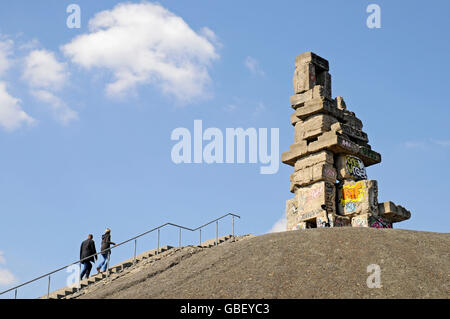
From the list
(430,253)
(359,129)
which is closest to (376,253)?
(430,253)

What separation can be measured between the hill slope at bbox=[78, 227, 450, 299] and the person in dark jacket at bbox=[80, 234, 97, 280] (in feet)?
5.81

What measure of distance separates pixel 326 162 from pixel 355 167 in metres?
1.79

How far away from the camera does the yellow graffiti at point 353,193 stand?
80.2ft

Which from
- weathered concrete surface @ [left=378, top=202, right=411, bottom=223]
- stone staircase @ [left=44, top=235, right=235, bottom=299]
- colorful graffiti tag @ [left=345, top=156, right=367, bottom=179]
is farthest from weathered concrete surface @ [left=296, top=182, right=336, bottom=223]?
stone staircase @ [left=44, top=235, right=235, bottom=299]

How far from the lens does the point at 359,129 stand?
1088 inches

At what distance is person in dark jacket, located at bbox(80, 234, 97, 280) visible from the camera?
65.6 feet

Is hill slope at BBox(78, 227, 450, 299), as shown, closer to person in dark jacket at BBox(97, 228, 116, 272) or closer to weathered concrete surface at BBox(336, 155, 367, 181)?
person in dark jacket at BBox(97, 228, 116, 272)

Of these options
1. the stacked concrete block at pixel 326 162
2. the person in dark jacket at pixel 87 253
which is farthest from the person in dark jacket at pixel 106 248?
the stacked concrete block at pixel 326 162

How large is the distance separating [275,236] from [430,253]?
16.5ft

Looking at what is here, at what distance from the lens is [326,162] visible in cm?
2514

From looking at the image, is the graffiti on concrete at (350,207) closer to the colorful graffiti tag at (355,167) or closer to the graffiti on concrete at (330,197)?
the graffiti on concrete at (330,197)

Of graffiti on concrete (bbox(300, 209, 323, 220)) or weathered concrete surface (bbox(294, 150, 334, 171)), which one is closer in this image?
graffiti on concrete (bbox(300, 209, 323, 220))
